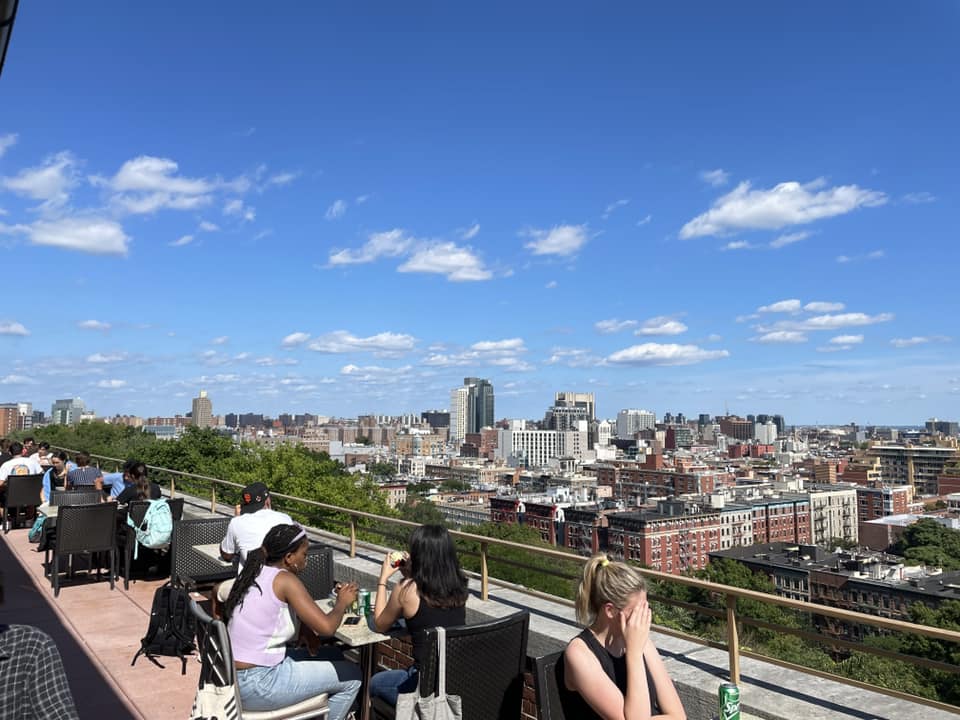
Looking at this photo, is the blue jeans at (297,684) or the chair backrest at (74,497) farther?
the chair backrest at (74,497)

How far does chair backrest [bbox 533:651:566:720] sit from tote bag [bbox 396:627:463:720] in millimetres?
368

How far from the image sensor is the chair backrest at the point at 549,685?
89.5 inches

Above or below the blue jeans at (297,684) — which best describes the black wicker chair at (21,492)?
above

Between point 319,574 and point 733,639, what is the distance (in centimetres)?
287

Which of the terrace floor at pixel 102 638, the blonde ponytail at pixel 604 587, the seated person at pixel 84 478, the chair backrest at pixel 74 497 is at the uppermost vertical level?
the blonde ponytail at pixel 604 587

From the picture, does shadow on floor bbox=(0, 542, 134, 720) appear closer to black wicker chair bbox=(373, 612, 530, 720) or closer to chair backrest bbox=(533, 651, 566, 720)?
black wicker chair bbox=(373, 612, 530, 720)

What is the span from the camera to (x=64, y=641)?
5141 mm

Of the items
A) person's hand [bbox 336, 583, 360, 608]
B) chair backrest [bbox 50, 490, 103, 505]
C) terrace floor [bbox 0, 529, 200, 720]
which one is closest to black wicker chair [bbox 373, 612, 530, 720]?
person's hand [bbox 336, 583, 360, 608]

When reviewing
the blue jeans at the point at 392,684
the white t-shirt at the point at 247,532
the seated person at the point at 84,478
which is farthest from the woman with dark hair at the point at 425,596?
the seated person at the point at 84,478

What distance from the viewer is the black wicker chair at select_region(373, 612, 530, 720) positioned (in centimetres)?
256

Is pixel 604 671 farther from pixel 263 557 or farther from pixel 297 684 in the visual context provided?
pixel 263 557

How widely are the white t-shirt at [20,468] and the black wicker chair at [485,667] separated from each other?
9.28 m

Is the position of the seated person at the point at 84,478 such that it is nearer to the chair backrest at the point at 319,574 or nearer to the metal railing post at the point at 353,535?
the metal railing post at the point at 353,535

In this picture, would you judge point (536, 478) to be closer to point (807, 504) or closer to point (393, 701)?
point (807, 504)
